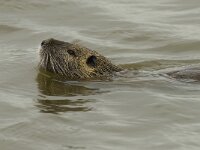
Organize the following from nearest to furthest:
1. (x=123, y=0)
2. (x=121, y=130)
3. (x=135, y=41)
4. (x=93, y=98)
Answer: (x=121, y=130) < (x=93, y=98) < (x=135, y=41) < (x=123, y=0)

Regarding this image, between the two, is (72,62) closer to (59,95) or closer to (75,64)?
(75,64)

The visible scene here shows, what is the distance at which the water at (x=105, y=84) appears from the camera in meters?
6.42

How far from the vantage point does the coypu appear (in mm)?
8508

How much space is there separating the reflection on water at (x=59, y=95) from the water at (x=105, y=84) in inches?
0.4

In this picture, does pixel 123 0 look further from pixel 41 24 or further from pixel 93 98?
pixel 93 98

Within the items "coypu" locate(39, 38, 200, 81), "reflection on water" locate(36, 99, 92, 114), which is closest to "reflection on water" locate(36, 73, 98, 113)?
"reflection on water" locate(36, 99, 92, 114)

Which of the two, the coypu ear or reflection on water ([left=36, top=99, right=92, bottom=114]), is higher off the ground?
the coypu ear

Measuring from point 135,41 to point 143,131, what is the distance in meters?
4.33

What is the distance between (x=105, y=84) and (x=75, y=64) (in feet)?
1.65

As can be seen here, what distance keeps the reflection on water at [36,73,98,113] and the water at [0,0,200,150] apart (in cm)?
1

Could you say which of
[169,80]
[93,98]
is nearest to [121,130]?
[93,98]

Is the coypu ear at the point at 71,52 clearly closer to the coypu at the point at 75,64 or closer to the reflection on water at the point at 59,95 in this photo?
the coypu at the point at 75,64

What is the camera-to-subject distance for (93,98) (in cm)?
781

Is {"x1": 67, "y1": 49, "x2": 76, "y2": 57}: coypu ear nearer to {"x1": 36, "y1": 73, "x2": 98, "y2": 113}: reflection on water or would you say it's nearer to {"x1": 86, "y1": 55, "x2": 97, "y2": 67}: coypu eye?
{"x1": 86, "y1": 55, "x2": 97, "y2": 67}: coypu eye
